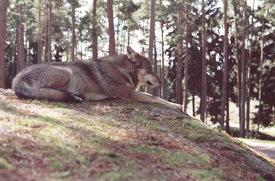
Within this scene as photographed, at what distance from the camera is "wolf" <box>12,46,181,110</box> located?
7059 mm

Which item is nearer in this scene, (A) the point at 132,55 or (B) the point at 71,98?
(B) the point at 71,98

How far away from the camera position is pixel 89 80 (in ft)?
25.8

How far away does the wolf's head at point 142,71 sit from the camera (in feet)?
→ 27.7

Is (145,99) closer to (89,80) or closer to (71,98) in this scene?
(89,80)

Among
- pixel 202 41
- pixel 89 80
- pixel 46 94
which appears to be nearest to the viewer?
pixel 46 94

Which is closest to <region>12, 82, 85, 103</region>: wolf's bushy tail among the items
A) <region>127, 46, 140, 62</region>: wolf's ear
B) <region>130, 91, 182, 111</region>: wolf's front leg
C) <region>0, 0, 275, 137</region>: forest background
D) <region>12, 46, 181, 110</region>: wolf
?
<region>12, 46, 181, 110</region>: wolf

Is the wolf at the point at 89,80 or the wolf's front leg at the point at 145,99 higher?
the wolf at the point at 89,80

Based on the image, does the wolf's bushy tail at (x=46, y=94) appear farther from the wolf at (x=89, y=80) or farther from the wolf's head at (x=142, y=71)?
the wolf's head at (x=142, y=71)

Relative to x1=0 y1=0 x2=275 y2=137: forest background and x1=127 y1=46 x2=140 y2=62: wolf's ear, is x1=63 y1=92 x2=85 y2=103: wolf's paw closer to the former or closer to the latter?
x1=127 y1=46 x2=140 y2=62: wolf's ear

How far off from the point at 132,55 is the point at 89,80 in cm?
131

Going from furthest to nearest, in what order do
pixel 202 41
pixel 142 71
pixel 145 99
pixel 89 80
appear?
pixel 202 41 < pixel 142 71 < pixel 145 99 < pixel 89 80

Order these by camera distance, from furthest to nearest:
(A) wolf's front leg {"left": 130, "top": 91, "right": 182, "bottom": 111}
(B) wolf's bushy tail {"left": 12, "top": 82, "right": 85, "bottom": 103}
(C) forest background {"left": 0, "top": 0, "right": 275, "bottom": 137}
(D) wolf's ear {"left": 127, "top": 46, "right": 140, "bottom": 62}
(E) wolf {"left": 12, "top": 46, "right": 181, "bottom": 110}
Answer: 1. (C) forest background {"left": 0, "top": 0, "right": 275, "bottom": 137}
2. (D) wolf's ear {"left": 127, "top": 46, "right": 140, "bottom": 62}
3. (A) wolf's front leg {"left": 130, "top": 91, "right": 182, "bottom": 111}
4. (E) wolf {"left": 12, "top": 46, "right": 181, "bottom": 110}
5. (B) wolf's bushy tail {"left": 12, "top": 82, "right": 85, "bottom": 103}

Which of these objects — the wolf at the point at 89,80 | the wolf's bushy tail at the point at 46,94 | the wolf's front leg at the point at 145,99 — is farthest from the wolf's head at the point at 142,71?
the wolf's bushy tail at the point at 46,94

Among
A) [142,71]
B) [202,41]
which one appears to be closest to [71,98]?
[142,71]
